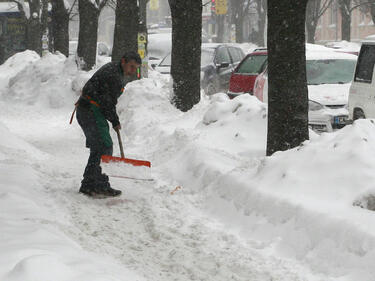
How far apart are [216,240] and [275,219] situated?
1.77 ft

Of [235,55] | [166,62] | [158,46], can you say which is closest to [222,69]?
[235,55]

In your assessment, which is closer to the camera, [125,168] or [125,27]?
[125,168]

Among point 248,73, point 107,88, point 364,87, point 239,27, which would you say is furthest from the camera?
point 239,27

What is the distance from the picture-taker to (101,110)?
6914 mm

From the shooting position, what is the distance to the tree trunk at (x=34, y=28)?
29172mm

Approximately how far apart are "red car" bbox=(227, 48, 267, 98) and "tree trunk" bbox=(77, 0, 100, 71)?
5.99m

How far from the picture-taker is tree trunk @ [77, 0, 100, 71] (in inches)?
739

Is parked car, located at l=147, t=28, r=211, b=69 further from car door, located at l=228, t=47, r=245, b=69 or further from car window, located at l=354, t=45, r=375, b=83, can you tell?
car window, located at l=354, t=45, r=375, b=83

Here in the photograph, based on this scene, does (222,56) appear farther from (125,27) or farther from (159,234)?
(159,234)

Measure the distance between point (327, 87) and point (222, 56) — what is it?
8.39 metres

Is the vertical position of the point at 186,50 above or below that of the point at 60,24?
below

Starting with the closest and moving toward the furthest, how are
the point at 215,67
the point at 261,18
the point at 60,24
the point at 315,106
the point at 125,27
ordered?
the point at 315,106, the point at 125,27, the point at 215,67, the point at 60,24, the point at 261,18

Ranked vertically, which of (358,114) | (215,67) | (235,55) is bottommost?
(358,114)

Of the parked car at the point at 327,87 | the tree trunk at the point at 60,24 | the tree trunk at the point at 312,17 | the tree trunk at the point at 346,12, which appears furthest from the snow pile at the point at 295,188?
the tree trunk at the point at 312,17
